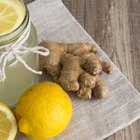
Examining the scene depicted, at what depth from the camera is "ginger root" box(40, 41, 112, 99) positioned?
88 centimetres

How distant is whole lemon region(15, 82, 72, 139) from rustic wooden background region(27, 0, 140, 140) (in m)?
0.24

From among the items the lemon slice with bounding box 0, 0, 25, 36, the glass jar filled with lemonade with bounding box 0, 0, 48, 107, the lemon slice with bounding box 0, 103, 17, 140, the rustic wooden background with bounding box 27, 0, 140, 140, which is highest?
the lemon slice with bounding box 0, 0, 25, 36

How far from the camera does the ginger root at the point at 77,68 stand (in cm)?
88

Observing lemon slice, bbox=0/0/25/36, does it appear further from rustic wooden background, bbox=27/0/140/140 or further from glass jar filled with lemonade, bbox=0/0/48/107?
rustic wooden background, bbox=27/0/140/140

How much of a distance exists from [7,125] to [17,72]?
12cm

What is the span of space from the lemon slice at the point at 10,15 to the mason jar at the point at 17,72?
0.01 m

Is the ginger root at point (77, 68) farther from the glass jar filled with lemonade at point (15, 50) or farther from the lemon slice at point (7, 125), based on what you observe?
the lemon slice at point (7, 125)

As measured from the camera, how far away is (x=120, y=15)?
1114mm

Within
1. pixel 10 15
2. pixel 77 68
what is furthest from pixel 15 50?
pixel 77 68

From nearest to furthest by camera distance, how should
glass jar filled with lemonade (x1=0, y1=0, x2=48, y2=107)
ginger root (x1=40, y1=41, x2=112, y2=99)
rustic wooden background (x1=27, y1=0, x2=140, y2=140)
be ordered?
glass jar filled with lemonade (x1=0, y1=0, x2=48, y2=107) < ginger root (x1=40, y1=41, x2=112, y2=99) < rustic wooden background (x1=27, y1=0, x2=140, y2=140)

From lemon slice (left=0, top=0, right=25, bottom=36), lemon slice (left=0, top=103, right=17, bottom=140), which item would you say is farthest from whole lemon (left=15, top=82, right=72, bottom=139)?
lemon slice (left=0, top=0, right=25, bottom=36)

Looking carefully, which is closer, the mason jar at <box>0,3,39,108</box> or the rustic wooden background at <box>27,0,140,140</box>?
the mason jar at <box>0,3,39,108</box>

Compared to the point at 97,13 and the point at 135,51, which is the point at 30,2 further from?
the point at 135,51

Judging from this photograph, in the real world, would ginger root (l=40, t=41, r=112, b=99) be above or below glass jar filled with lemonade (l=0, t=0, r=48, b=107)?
below
